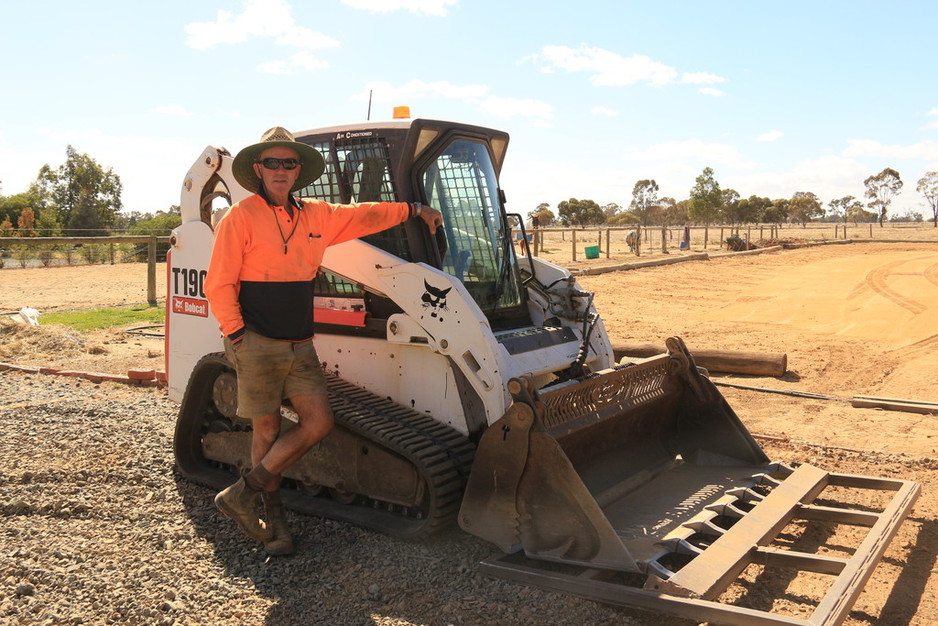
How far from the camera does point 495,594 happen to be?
13.0 ft

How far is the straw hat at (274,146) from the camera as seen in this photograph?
436 centimetres

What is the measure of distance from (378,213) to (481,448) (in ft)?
4.64

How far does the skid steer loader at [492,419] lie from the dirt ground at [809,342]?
1.08 feet

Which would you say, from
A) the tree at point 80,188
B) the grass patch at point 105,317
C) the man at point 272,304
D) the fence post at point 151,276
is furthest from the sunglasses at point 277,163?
the tree at point 80,188

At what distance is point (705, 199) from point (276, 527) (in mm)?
59458

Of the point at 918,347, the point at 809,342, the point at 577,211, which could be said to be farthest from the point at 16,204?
the point at 918,347

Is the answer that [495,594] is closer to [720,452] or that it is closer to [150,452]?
[720,452]

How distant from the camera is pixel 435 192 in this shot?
5.18m

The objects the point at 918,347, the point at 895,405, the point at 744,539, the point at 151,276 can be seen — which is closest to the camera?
the point at 744,539

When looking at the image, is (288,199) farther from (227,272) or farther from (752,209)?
(752,209)

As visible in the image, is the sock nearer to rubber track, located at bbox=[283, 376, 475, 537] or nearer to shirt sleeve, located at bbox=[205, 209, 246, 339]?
rubber track, located at bbox=[283, 376, 475, 537]

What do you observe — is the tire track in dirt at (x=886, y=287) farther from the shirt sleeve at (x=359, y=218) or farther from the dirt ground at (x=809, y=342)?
the shirt sleeve at (x=359, y=218)

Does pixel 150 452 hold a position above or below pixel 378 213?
below

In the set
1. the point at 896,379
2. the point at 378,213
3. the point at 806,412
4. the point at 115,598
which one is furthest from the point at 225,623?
the point at 896,379
